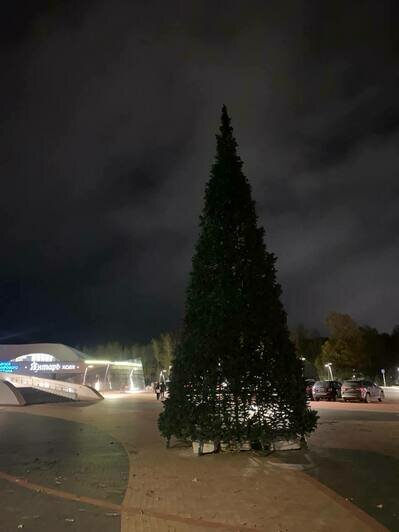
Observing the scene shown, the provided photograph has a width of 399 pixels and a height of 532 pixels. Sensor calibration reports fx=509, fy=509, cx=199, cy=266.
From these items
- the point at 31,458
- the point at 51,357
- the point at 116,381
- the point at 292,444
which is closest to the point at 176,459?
the point at 292,444

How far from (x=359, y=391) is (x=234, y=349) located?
21023 mm

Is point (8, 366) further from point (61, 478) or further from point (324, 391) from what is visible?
point (61, 478)

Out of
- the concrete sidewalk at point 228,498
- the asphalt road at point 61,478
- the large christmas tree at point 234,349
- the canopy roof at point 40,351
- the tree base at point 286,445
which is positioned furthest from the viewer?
the canopy roof at point 40,351

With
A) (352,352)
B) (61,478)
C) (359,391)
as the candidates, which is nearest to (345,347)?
(352,352)

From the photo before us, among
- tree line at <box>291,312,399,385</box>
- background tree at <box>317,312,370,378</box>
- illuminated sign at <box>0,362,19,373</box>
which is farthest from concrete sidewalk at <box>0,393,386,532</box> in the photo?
illuminated sign at <box>0,362,19,373</box>

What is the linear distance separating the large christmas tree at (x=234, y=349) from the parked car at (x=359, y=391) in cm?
2020

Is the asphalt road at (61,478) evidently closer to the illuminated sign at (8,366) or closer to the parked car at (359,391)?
the parked car at (359,391)

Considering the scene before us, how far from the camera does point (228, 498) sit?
659 cm

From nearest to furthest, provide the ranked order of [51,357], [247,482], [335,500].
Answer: [335,500]
[247,482]
[51,357]

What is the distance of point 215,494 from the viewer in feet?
22.4

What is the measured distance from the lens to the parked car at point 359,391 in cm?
2803

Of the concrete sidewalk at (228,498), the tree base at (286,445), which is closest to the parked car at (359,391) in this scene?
the tree base at (286,445)

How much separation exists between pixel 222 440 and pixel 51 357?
227ft

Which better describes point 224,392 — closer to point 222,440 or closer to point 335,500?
point 222,440
